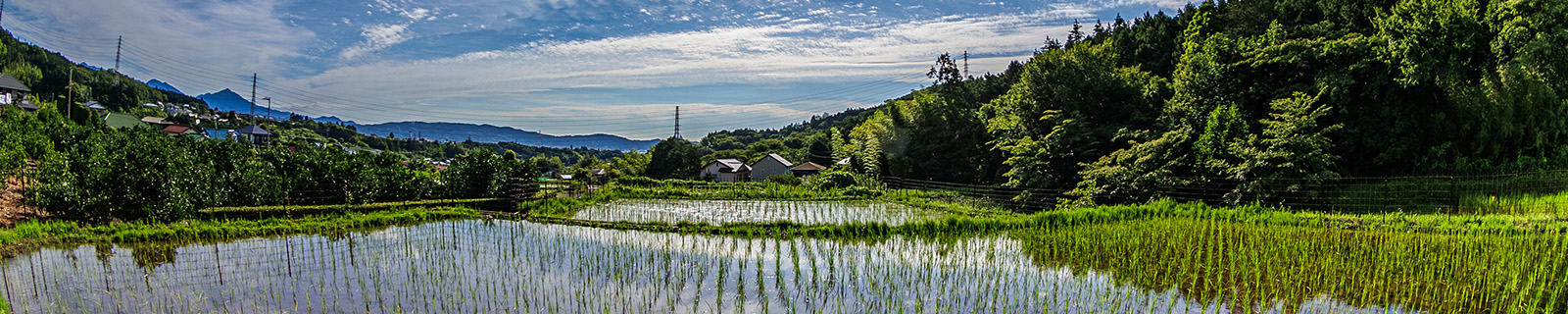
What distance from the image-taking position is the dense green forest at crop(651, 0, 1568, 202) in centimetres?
1317

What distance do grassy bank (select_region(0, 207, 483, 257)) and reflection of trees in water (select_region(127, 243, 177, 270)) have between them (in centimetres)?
71

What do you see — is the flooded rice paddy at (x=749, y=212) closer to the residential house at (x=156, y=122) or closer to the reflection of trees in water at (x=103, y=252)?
the reflection of trees in water at (x=103, y=252)

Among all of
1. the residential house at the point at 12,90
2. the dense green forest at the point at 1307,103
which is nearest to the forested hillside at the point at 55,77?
the residential house at the point at 12,90

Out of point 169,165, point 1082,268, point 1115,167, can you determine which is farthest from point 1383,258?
point 169,165

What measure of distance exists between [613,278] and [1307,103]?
1524 centimetres

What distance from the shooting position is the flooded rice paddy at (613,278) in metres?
5.60

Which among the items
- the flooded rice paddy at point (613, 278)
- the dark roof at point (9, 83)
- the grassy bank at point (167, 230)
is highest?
the dark roof at point (9, 83)

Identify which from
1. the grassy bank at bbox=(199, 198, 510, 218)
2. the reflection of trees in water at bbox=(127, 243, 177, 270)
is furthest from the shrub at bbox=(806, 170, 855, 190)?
the reflection of trees in water at bbox=(127, 243, 177, 270)

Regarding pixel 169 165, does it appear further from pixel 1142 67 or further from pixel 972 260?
pixel 1142 67

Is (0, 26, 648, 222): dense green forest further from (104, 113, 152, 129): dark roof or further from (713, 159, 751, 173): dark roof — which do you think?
(713, 159, 751, 173): dark roof

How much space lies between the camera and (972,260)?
302 inches

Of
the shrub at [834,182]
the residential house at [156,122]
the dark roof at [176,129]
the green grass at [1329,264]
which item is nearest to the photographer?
the green grass at [1329,264]

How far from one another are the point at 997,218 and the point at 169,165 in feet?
48.6

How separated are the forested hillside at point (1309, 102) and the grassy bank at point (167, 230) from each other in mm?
14975
